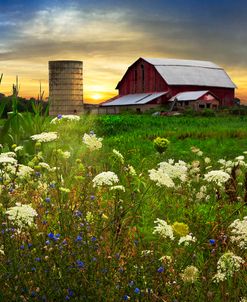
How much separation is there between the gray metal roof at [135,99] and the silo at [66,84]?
19.6 feet

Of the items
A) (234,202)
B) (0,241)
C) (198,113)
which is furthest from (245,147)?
(198,113)

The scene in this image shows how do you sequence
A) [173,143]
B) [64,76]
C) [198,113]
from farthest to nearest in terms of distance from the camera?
[64,76], [198,113], [173,143]

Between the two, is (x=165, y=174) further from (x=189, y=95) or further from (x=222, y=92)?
(x=222, y=92)

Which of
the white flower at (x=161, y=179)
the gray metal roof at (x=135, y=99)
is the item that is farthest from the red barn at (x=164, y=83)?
the white flower at (x=161, y=179)

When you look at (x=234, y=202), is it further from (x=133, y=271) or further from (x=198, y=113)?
(x=198, y=113)

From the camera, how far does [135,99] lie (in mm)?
51000

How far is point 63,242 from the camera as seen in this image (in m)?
3.56

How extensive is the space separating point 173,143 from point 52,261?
37.7ft

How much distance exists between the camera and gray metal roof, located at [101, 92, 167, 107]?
49.2 m

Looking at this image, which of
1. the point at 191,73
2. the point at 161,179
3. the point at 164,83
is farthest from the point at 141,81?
the point at 161,179

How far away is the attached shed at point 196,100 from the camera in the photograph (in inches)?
1847

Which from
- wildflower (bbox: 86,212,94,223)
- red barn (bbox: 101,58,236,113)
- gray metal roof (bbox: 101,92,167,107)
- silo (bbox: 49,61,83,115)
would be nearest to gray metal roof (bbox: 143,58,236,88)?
red barn (bbox: 101,58,236,113)

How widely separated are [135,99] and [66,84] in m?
8.09

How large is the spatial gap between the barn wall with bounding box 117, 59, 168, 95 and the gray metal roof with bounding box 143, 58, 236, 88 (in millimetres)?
616
